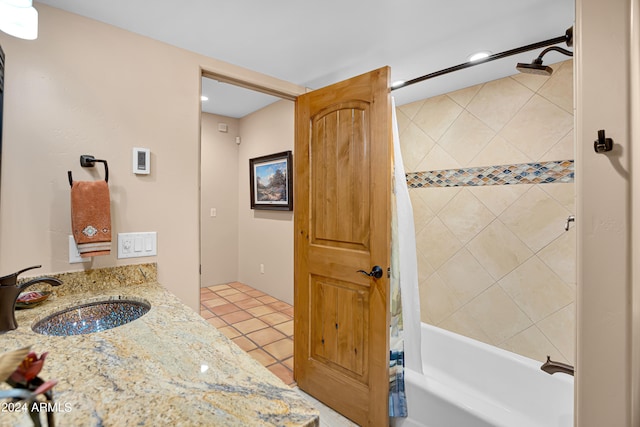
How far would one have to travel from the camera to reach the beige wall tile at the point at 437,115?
2.49 meters

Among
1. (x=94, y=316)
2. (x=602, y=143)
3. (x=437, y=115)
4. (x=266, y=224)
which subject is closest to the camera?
(x=602, y=143)

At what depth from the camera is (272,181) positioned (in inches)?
Result: 146

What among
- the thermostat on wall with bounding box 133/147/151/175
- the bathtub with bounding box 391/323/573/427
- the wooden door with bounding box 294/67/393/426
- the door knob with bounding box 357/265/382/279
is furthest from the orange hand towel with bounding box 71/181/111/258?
the bathtub with bounding box 391/323/573/427

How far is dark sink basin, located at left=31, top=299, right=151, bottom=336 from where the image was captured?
120 cm

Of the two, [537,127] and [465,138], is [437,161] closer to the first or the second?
[465,138]

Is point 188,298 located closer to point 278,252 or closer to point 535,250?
point 278,252

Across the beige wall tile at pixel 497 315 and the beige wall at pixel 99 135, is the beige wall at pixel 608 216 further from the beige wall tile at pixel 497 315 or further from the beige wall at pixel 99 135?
the beige wall at pixel 99 135

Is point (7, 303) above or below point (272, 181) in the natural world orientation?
below

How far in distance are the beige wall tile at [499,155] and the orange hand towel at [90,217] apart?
2.50 m

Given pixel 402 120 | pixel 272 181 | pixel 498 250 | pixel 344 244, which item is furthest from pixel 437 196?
pixel 272 181

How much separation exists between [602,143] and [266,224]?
338cm

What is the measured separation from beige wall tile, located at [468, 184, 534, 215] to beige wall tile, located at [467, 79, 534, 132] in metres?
0.45

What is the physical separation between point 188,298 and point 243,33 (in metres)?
1.58

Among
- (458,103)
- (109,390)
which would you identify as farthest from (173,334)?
(458,103)
